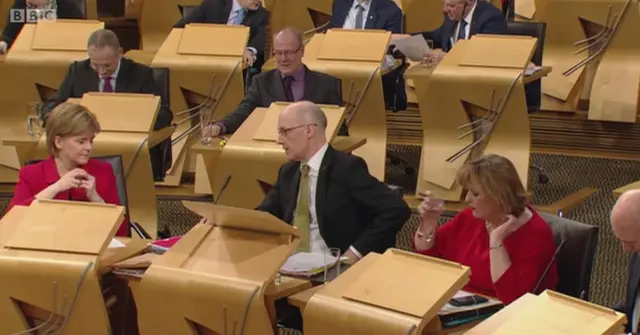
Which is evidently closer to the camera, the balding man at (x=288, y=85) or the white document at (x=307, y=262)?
the white document at (x=307, y=262)

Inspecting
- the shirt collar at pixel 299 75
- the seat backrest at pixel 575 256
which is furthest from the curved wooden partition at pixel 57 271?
the shirt collar at pixel 299 75

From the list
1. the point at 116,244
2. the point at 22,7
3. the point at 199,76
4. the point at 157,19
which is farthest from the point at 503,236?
the point at 157,19

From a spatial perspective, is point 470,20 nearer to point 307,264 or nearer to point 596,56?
point 596,56

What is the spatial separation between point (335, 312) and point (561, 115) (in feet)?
16.0

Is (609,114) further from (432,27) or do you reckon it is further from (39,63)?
(39,63)

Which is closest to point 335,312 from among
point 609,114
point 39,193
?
point 39,193

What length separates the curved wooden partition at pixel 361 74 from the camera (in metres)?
6.36

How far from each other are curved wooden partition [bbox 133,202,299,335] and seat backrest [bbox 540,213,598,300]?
0.85 m

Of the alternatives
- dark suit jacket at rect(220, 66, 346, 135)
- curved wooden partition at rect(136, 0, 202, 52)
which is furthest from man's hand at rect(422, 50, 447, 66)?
curved wooden partition at rect(136, 0, 202, 52)

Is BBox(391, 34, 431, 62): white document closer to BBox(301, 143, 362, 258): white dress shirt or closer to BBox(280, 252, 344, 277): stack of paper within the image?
BBox(301, 143, 362, 258): white dress shirt

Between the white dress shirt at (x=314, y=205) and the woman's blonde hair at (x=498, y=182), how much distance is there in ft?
2.39

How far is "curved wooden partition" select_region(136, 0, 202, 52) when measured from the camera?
882 centimetres

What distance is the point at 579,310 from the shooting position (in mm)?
2879

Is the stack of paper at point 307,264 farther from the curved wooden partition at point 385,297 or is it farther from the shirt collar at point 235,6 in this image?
the shirt collar at point 235,6
